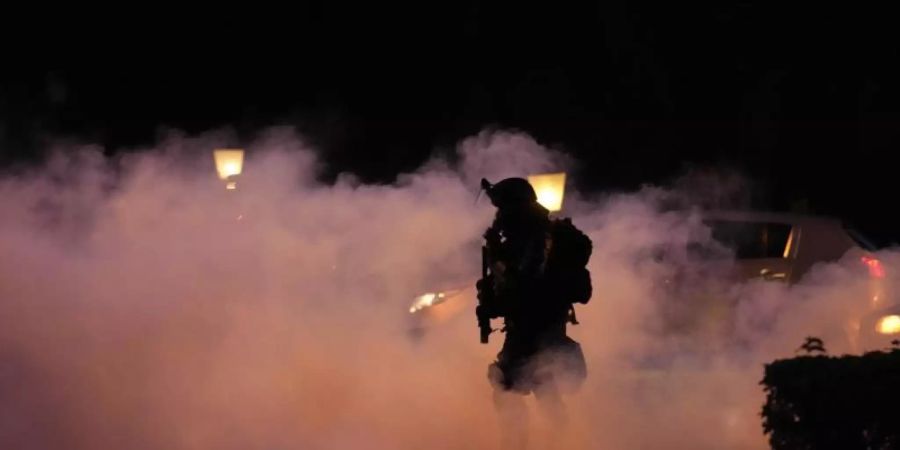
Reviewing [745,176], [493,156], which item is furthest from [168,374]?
[745,176]

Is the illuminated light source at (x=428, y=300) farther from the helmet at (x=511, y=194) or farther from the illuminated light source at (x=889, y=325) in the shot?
the illuminated light source at (x=889, y=325)

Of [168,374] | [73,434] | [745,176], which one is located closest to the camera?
[73,434]

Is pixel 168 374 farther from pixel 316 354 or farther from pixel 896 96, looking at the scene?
pixel 896 96

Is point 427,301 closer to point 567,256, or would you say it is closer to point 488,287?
point 488,287

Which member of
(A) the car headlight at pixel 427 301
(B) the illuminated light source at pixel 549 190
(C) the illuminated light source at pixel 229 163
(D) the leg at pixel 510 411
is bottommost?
(D) the leg at pixel 510 411

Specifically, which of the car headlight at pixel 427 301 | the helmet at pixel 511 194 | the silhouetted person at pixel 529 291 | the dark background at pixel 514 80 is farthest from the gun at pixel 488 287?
the dark background at pixel 514 80

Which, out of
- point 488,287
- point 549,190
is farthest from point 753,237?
point 488,287

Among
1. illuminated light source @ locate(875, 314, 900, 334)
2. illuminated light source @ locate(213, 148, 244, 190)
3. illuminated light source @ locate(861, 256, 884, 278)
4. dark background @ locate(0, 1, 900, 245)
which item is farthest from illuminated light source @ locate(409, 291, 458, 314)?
dark background @ locate(0, 1, 900, 245)

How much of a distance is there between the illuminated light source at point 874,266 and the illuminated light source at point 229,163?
18.7ft

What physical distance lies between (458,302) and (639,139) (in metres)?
9.72

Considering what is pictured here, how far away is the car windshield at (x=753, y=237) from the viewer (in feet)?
32.7

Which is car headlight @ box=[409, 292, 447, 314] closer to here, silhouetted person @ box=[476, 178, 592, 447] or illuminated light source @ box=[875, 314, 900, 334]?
silhouetted person @ box=[476, 178, 592, 447]

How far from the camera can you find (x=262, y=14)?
46.2 ft

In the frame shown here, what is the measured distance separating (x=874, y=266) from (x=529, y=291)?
15.8ft
